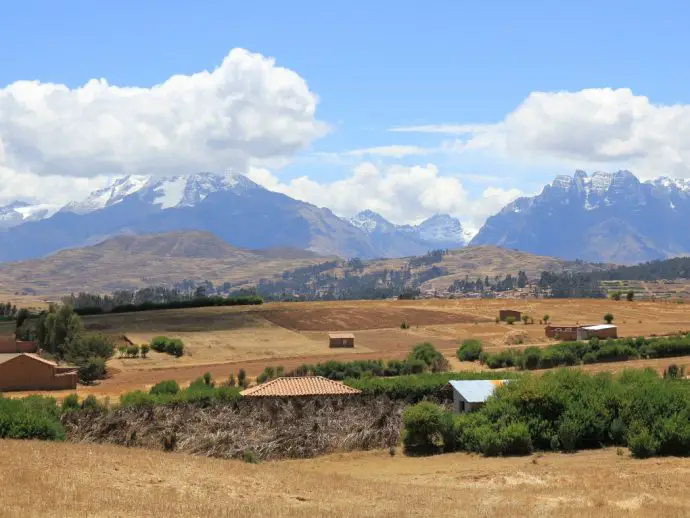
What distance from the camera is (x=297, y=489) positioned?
92.1ft

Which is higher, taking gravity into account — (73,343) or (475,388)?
(73,343)

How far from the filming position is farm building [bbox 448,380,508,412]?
151ft

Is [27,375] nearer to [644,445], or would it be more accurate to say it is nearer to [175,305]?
[644,445]

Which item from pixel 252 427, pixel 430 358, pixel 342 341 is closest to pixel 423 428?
pixel 252 427

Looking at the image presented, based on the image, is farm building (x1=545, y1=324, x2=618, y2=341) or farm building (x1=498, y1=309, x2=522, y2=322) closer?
farm building (x1=545, y1=324, x2=618, y2=341)

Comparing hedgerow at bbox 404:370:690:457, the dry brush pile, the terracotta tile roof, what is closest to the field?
the terracotta tile roof

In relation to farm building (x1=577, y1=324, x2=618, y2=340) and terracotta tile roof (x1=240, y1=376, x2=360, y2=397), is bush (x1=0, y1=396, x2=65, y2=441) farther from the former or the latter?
farm building (x1=577, y1=324, x2=618, y2=340)

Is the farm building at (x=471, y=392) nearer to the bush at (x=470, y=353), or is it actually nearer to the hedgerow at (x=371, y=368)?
the hedgerow at (x=371, y=368)

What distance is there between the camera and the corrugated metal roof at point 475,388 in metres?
46.3

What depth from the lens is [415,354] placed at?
80.2m

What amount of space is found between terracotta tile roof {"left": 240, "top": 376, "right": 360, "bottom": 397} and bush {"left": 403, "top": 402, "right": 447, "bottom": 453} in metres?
5.72

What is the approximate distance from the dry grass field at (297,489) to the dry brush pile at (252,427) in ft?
28.4

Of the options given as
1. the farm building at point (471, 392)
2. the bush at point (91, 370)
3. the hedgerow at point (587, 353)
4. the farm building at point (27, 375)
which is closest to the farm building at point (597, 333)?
the hedgerow at point (587, 353)

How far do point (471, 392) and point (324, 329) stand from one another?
72.6 metres
